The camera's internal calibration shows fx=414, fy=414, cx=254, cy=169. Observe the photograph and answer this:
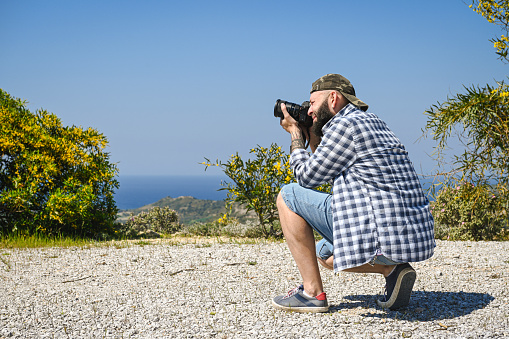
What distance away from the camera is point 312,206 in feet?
8.52

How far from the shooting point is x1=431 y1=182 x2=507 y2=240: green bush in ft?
21.9

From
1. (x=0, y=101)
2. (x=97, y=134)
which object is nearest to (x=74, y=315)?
(x=97, y=134)

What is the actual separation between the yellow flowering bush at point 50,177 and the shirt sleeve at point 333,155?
16.6ft

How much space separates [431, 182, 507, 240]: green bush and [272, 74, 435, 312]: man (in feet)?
15.5

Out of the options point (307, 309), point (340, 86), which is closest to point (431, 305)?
point (307, 309)

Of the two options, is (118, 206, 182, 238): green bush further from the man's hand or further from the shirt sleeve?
the shirt sleeve

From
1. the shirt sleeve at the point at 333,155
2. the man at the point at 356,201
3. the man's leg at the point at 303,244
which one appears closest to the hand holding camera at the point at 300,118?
the man at the point at 356,201

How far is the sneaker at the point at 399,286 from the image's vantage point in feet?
8.50

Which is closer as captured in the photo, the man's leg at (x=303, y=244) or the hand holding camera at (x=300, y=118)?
the man's leg at (x=303, y=244)

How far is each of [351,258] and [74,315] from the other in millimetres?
1994

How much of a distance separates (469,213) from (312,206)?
5.46 m

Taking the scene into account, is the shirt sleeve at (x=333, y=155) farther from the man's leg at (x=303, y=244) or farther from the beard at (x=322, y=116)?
the man's leg at (x=303, y=244)

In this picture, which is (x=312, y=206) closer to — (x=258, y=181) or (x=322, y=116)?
(x=322, y=116)

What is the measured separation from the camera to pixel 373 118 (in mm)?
2537
